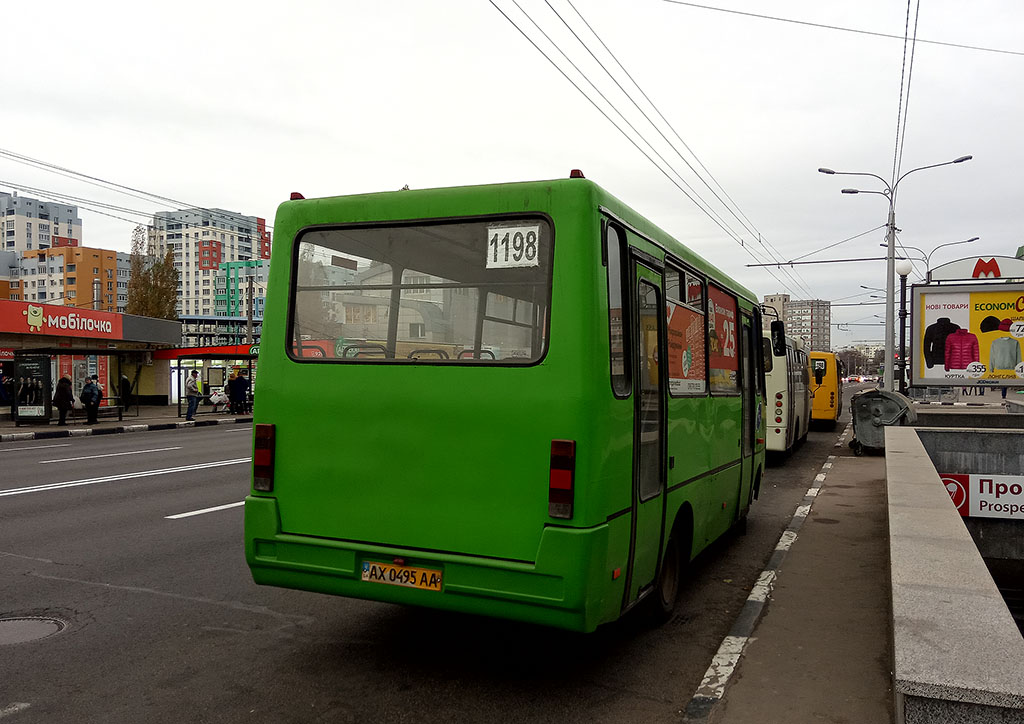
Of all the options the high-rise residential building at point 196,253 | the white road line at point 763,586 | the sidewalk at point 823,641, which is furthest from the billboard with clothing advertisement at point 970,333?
the high-rise residential building at point 196,253

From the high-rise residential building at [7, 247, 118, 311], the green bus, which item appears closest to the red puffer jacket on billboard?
the green bus

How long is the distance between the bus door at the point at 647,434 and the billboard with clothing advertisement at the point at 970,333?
18123mm

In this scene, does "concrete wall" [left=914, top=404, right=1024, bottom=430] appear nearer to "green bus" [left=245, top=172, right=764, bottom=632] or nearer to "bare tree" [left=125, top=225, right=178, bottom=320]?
"green bus" [left=245, top=172, right=764, bottom=632]

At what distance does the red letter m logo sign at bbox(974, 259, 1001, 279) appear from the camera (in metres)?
21.6

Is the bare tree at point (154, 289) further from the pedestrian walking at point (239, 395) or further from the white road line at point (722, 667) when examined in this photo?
the white road line at point (722, 667)

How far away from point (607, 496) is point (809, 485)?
34.1ft

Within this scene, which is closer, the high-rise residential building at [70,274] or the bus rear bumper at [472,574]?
the bus rear bumper at [472,574]

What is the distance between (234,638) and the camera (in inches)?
211

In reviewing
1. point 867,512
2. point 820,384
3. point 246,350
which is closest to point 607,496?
point 867,512

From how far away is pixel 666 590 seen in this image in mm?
5863

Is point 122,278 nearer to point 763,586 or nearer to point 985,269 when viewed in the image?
point 985,269

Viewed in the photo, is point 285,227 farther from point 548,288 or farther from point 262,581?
point 262,581

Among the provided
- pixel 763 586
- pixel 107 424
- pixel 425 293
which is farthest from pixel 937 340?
pixel 107 424

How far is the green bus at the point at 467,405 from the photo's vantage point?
4.31 metres
